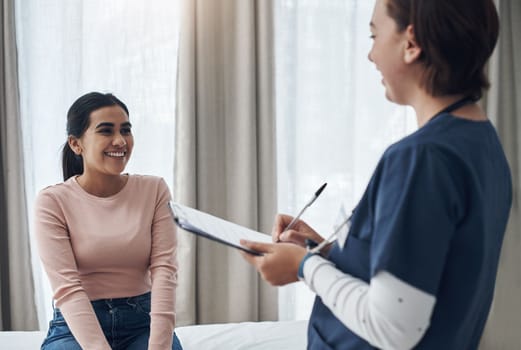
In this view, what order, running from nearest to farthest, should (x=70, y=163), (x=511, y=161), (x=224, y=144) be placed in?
(x=70, y=163)
(x=224, y=144)
(x=511, y=161)

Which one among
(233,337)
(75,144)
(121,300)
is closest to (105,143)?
(75,144)

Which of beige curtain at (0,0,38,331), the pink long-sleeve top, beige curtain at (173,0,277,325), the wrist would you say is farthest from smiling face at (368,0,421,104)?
beige curtain at (0,0,38,331)

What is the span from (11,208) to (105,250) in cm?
100

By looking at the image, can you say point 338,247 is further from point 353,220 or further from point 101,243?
point 101,243

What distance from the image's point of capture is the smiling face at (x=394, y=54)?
2.80 feet

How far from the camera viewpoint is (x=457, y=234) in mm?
790

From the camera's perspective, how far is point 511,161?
2.91 meters

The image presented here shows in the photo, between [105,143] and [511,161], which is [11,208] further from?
[511,161]

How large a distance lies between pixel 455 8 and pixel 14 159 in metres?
2.25

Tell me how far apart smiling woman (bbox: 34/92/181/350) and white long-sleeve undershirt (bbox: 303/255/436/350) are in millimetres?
1034

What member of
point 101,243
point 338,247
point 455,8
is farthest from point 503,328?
point 455,8

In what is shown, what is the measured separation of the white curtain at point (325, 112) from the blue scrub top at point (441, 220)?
1881mm

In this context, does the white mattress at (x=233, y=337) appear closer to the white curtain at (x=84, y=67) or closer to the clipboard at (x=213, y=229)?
the white curtain at (x=84, y=67)

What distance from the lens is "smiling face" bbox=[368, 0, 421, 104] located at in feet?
2.80
